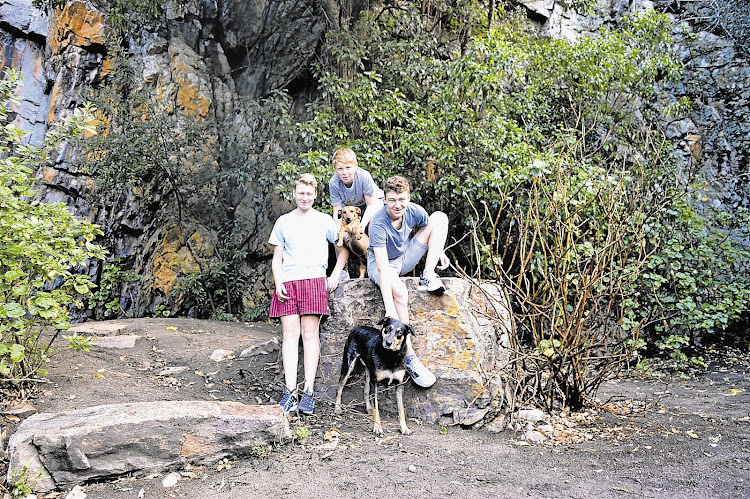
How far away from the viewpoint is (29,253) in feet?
11.4

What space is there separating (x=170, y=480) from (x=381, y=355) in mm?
1486

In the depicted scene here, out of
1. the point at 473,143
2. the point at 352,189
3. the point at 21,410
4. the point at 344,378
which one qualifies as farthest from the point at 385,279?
the point at 473,143

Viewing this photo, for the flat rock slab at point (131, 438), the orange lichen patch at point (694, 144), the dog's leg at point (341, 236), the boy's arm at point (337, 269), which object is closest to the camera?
the flat rock slab at point (131, 438)

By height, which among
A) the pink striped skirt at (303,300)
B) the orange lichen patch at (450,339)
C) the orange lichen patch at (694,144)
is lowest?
the orange lichen patch at (450,339)

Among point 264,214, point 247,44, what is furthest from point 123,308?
point 247,44

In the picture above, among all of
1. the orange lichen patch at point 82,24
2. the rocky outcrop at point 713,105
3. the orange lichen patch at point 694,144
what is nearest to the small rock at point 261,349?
the rocky outcrop at point 713,105

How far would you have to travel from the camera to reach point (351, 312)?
4422 mm

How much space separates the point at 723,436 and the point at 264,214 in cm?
788

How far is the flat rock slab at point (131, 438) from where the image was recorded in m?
2.87

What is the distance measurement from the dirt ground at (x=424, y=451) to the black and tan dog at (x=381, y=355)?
0.71 feet

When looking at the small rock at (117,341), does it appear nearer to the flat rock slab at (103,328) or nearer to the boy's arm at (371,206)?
the flat rock slab at (103,328)

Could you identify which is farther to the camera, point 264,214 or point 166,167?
point 264,214

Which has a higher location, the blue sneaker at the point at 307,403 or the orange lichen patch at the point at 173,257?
the orange lichen patch at the point at 173,257

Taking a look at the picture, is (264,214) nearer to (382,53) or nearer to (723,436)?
(382,53)
